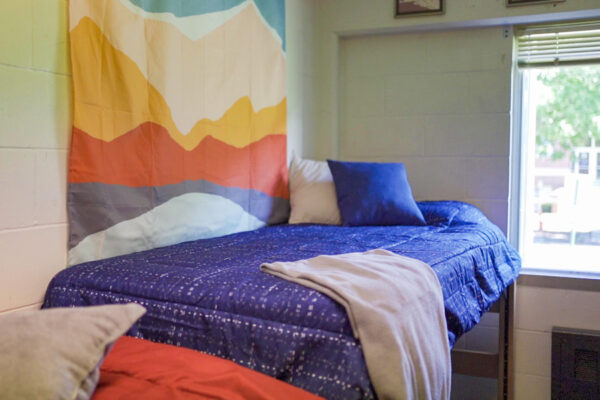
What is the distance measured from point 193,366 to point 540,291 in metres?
2.35

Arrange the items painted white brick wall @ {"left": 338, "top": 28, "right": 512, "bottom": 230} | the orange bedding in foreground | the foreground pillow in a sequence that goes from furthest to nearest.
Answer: painted white brick wall @ {"left": 338, "top": 28, "right": 512, "bottom": 230} < the orange bedding in foreground < the foreground pillow

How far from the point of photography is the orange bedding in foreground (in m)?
1.05

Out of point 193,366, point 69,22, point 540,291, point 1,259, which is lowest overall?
point 540,291

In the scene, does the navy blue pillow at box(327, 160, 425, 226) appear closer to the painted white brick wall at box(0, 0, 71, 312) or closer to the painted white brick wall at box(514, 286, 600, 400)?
the painted white brick wall at box(514, 286, 600, 400)

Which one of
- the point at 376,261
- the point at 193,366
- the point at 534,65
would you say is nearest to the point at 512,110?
the point at 534,65

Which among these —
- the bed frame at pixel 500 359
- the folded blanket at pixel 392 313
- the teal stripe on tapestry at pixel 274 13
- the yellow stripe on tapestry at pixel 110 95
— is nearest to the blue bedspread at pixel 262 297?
the folded blanket at pixel 392 313

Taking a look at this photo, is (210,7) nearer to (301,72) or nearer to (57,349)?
(301,72)

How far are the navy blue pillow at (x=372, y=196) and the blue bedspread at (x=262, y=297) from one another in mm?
507

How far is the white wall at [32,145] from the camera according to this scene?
160 centimetres

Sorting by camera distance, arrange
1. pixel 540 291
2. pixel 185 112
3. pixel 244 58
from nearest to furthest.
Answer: pixel 185 112 < pixel 244 58 < pixel 540 291

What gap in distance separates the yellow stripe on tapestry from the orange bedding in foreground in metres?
0.86

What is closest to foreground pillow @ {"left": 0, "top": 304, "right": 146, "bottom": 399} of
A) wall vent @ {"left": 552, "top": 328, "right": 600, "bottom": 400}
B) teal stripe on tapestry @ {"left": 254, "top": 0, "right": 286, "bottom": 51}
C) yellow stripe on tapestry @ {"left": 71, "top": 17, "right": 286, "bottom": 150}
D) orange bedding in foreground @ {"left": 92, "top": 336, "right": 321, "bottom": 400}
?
orange bedding in foreground @ {"left": 92, "top": 336, "right": 321, "bottom": 400}

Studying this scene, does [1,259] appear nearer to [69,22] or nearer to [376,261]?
[69,22]

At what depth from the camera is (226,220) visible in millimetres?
2586
